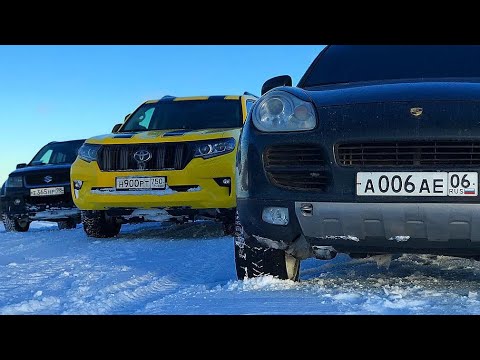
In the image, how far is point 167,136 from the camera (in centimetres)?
616

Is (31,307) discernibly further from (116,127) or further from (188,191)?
(116,127)

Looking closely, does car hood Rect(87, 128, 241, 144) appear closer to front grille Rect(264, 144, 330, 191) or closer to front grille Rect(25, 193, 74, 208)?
front grille Rect(25, 193, 74, 208)

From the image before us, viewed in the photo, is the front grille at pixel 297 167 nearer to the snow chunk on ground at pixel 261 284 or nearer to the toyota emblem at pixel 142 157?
the snow chunk on ground at pixel 261 284

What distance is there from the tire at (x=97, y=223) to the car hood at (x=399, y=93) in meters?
3.69

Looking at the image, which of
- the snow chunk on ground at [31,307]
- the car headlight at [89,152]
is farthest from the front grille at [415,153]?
the car headlight at [89,152]

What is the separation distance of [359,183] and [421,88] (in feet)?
2.06

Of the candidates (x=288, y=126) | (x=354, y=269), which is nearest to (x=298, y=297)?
(x=288, y=126)

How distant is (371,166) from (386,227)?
273mm

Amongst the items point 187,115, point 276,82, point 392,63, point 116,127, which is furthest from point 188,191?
point 392,63

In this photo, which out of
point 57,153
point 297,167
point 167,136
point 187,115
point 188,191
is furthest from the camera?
point 57,153

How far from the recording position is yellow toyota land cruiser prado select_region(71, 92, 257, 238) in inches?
233

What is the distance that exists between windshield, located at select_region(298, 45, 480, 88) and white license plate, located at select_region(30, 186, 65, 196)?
5.50 metres

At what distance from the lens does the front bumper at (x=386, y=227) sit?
8.84ft
